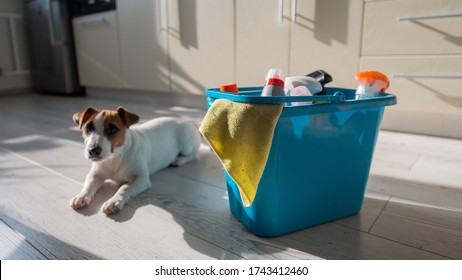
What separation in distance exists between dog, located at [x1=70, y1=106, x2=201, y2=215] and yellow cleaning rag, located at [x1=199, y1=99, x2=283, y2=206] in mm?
350

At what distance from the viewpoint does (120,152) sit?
3.06 feet

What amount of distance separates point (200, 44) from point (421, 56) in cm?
125

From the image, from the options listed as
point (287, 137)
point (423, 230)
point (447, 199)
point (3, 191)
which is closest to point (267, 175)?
point (287, 137)

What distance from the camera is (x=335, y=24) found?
1609mm

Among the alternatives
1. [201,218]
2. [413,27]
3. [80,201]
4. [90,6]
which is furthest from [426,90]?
[90,6]

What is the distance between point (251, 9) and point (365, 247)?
1.53m

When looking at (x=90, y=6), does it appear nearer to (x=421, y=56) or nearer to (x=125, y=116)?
(x=125, y=116)

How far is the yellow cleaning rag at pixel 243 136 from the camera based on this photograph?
597 millimetres

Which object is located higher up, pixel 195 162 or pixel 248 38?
pixel 248 38

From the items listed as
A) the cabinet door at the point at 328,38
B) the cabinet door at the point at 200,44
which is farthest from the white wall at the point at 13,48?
the cabinet door at the point at 328,38

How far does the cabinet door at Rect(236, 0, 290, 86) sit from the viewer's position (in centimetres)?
179

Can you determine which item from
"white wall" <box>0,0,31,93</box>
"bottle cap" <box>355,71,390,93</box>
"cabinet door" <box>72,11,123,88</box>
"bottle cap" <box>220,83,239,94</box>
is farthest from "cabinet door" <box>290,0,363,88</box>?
"white wall" <box>0,0,31,93</box>
